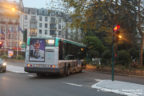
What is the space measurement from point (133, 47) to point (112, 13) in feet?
27.2

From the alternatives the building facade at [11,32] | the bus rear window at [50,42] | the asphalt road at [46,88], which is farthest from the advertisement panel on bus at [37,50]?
the building facade at [11,32]

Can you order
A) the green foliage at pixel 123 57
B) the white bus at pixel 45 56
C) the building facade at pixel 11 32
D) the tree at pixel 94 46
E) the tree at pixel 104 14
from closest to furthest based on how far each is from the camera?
the white bus at pixel 45 56, the tree at pixel 104 14, the green foliage at pixel 123 57, the tree at pixel 94 46, the building facade at pixel 11 32

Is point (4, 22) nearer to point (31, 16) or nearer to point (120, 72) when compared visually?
point (31, 16)

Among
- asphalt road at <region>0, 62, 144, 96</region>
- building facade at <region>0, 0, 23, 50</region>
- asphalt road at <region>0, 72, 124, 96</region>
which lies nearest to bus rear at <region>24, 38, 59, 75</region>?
asphalt road at <region>0, 62, 144, 96</region>

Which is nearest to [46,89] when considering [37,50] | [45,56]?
[45,56]

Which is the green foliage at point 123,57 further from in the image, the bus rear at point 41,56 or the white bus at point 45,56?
the bus rear at point 41,56

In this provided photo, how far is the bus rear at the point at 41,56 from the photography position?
14.8 metres

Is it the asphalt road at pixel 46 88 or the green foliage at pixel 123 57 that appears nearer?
the asphalt road at pixel 46 88

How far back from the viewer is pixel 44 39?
1522 cm

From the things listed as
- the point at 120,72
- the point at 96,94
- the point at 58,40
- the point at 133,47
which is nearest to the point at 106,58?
the point at 133,47

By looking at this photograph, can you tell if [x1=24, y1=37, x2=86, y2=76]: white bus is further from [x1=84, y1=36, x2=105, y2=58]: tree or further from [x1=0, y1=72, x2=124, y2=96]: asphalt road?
[x1=84, y1=36, x2=105, y2=58]: tree

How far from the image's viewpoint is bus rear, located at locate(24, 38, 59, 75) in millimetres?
14812

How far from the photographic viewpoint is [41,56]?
15.0 metres

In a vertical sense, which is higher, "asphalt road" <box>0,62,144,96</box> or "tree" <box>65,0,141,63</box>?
"tree" <box>65,0,141,63</box>
